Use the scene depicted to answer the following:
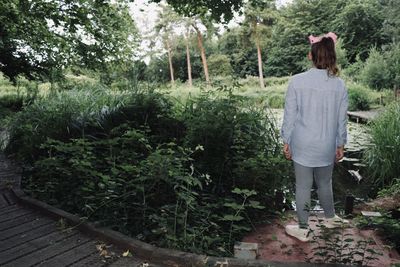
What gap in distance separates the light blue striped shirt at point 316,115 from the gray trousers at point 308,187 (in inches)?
3.3

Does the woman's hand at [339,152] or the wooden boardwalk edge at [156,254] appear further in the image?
the woman's hand at [339,152]

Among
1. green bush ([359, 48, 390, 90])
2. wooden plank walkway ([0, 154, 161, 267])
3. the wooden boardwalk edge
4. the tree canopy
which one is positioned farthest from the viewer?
green bush ([359, 48, 390, 90])

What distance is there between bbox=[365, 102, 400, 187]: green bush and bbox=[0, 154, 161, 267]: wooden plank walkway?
4049 millimetres

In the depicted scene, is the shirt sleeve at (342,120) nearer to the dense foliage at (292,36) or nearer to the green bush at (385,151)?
the green bush at (385,151)

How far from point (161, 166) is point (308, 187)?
1227 mm

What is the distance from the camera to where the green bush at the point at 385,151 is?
5.01m

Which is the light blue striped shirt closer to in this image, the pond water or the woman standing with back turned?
the woman standing with back turned

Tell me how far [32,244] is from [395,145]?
469 centimetres

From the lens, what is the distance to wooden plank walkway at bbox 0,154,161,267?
2.43 metres

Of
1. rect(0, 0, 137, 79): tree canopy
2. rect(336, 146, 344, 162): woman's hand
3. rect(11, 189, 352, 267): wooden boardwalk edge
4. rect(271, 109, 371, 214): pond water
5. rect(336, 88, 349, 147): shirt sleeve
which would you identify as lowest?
rect(271, 109, 371, 214): pond water

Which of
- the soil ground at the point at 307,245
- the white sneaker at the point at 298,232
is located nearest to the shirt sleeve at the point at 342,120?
the soil ground at the point at 307,245

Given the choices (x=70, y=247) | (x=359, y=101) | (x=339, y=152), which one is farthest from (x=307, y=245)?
(x=359, y=101)

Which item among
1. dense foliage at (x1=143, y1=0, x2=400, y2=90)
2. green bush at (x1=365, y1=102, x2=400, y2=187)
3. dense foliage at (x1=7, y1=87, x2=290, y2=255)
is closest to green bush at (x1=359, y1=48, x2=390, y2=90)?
dense foliage at (x1=143, y1=0, x2=400, y2=90)

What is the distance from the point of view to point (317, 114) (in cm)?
271
